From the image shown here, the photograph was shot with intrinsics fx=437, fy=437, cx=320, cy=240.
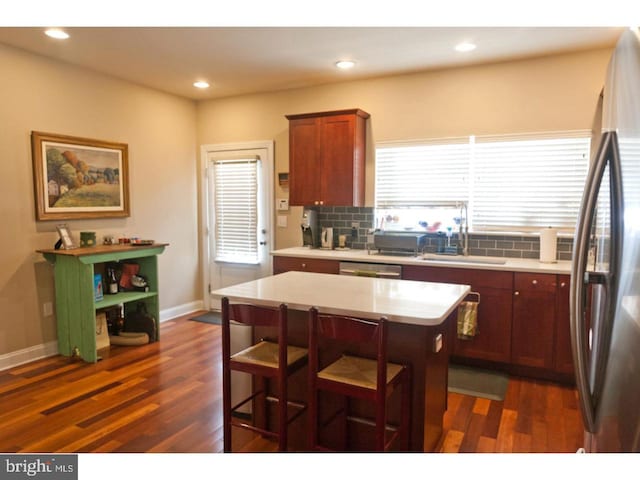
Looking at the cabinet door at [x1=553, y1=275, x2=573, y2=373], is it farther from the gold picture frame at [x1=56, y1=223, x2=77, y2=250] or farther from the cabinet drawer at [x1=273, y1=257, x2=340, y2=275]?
the gold picture frame at [x1=56, y1=223, x2=77, y2=250]

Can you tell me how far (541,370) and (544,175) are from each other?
1.65 meters

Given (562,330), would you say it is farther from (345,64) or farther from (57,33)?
(57,33)

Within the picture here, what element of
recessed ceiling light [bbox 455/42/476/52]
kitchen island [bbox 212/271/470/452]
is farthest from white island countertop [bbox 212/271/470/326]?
recessed ceiling light [bbox 455/42/476/52]

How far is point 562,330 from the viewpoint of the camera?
333cm

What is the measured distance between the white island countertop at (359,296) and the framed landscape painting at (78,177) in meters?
2.36

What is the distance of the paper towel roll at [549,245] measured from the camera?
3.61 meters

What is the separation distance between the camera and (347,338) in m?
1.93

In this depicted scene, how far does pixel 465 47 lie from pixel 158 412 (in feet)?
11.7

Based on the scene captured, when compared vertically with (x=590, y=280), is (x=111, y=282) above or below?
below

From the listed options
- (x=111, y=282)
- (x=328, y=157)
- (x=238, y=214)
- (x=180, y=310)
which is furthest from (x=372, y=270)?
(x=180, y=310)

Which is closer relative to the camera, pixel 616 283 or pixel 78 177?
pixel 616 283

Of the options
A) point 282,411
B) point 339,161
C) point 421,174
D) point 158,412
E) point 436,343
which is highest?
point 339,161

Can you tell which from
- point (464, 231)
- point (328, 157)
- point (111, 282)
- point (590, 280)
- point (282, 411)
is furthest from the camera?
point (328, 157)

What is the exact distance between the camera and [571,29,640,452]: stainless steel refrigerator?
872 millimetres
